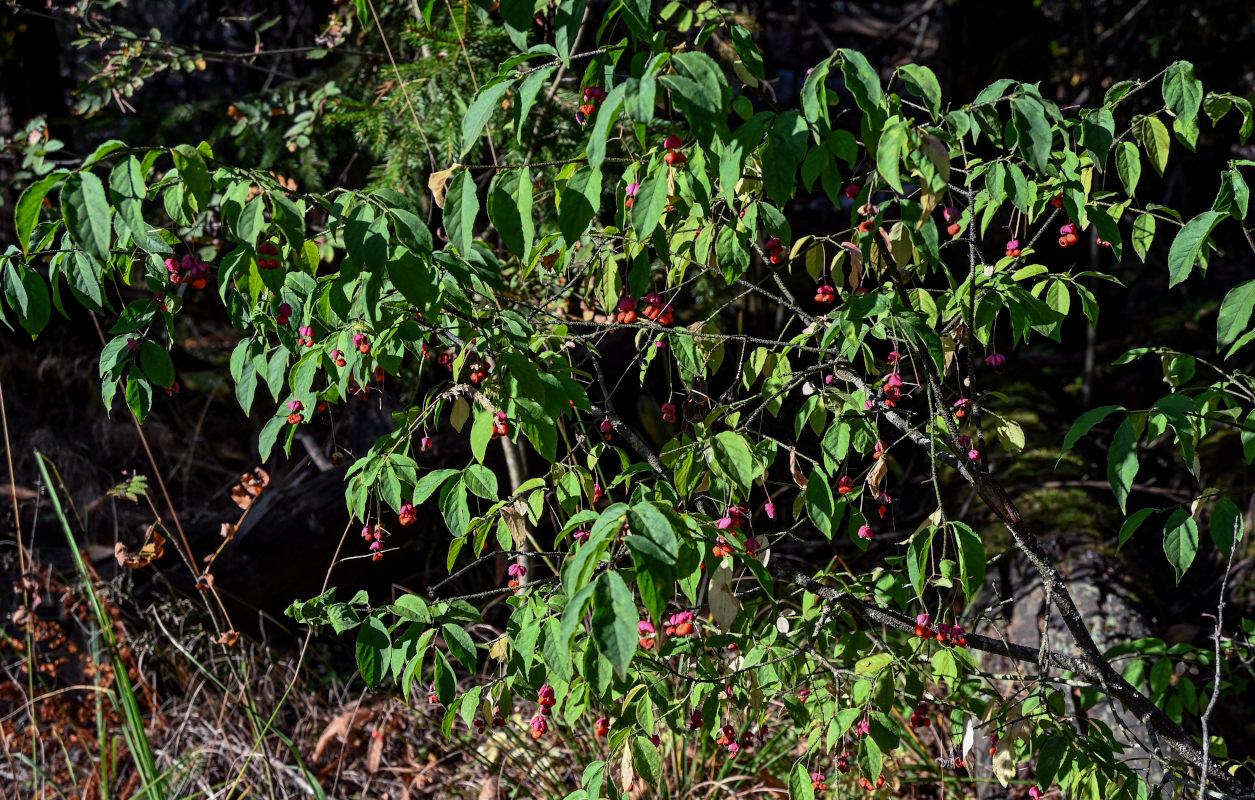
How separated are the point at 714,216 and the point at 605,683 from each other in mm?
847

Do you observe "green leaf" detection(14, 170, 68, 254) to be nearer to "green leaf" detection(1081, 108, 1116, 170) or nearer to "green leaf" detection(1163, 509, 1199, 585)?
"green leaf" detection(1081, 108, 1116, 170)

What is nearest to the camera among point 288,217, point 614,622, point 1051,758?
point 614,622

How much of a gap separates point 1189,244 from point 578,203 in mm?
787

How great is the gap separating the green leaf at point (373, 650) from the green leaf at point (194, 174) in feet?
1.97

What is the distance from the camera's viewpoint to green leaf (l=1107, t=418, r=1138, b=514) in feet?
3.81

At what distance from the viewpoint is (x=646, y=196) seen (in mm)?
1116

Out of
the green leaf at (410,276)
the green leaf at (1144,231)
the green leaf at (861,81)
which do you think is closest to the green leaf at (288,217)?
the green leaf at (410,276)

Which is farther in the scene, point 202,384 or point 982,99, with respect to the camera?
point 202,384

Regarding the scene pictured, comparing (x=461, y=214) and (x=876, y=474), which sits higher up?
(x=461, y=214)

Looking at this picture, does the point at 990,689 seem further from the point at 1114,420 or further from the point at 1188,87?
the point at 1114,420

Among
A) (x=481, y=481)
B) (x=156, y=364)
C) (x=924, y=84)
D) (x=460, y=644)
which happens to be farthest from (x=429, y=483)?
(x=924, y=84)

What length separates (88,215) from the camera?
3.13 ft

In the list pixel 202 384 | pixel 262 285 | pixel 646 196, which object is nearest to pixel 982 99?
pixel 646 196

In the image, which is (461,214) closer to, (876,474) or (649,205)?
(649,205)
